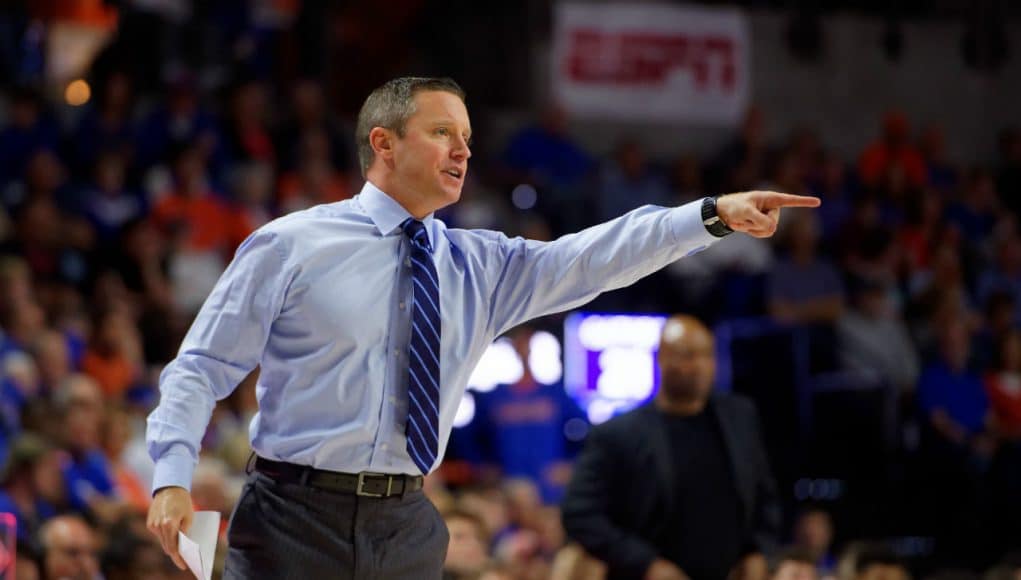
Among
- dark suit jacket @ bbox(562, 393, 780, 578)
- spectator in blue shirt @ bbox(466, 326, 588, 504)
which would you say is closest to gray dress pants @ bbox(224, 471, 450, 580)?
dark suit jacket @ bbox(562, 393, 780, 578)

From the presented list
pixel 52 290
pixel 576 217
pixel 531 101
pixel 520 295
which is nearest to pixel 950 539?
pixel 576 217

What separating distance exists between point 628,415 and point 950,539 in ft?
18.0

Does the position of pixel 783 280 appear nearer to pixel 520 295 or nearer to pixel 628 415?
pixel 628 415

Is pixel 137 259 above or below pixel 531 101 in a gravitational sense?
below

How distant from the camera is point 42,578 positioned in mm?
5879

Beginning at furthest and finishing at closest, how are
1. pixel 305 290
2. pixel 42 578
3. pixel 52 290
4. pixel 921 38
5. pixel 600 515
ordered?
pixel 921 38
pixel 52 290
pixel 42 578
pixel 600 515
pixel 305 290

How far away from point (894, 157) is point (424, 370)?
10.4m

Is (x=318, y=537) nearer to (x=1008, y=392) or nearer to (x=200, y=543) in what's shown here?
(x=200, y=543)

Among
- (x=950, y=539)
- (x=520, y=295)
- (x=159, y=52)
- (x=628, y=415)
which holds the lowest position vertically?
(x=950, y=539)

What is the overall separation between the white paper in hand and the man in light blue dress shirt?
0.16ft

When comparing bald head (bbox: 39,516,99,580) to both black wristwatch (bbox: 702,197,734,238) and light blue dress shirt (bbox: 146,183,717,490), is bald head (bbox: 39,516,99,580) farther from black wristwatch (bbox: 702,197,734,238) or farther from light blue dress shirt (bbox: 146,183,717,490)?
black wristwatch (bbox: 702,197,734,238)

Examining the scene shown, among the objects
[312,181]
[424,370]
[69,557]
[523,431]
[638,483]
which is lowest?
[523,431]

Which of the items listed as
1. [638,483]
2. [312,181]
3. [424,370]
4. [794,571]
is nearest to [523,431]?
[312,181]

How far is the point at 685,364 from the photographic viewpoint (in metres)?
5.30
